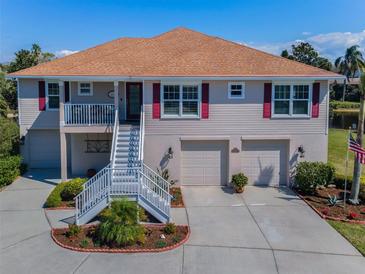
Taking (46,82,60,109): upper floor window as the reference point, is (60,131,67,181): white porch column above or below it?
below

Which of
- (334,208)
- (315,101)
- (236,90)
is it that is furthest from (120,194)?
(315,101)

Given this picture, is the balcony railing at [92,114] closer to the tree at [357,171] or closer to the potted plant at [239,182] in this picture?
the potted plant at [239,182]

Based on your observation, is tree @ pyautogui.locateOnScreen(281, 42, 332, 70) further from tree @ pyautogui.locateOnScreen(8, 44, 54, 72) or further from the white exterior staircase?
the white exterior staircase

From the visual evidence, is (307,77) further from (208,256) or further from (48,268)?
(48,268)

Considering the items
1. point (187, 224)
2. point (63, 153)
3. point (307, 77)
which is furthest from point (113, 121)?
point (307, 77)

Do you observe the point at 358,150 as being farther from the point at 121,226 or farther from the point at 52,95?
the point at 52,95

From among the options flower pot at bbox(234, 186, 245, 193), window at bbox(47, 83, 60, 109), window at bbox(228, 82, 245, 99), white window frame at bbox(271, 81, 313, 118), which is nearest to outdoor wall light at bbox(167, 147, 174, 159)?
flower pot at bbox(234, 186, 245, 193)
